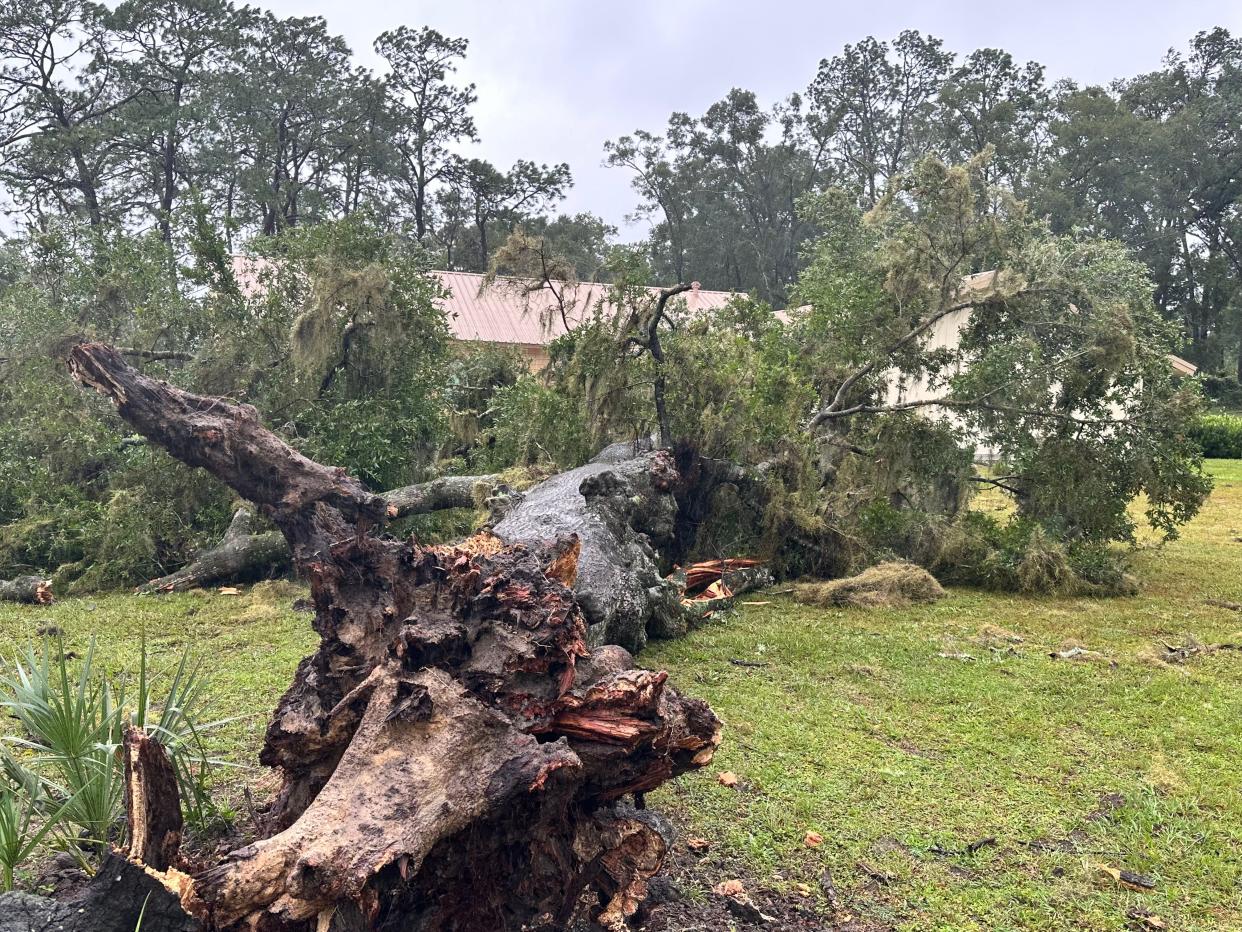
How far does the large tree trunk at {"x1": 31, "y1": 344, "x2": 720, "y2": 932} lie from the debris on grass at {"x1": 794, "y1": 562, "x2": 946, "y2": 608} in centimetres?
441

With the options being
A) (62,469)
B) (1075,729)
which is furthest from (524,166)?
(1075,729)

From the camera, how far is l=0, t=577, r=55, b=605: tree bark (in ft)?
23.8

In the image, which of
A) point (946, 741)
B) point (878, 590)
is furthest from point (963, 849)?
point (878, 590)

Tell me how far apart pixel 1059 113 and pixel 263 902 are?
43.4 meters

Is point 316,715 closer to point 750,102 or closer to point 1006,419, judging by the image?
point 1006,419

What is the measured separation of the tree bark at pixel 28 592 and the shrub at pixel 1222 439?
2320 centimetres

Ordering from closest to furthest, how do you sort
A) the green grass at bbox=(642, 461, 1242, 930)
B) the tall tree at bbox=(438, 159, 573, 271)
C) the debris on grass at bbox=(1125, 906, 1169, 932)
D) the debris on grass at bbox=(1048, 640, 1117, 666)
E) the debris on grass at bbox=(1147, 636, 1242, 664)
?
1. the debris on grass at bbox=(1125, 906, 1169, 932)
2. the green grass at bbox=(642, 461, 1242, 930)
3. the debris on grass at bbox=(1048, 640, 1117, 666)
4. the debris on grass at bbox=(1147, 636, 1242, 664)
5. the tall tree at bbox=(438, 159, 573, 271)

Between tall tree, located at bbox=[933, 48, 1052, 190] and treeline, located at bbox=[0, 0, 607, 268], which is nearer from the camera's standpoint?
treeline, located at bbox=[0, 0, 607, 268]

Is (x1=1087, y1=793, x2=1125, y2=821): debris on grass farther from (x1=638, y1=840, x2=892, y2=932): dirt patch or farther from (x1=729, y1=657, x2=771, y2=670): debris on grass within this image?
(x1=729, y1=657, x2=771, y2=670): debris on grass

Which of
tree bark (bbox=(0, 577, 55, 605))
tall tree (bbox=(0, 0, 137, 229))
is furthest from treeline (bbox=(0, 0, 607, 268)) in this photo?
tree bark (bbox=(0, 577, 55, 605))

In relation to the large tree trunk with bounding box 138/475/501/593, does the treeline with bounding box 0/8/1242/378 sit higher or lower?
higher

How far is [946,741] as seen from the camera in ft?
13.8

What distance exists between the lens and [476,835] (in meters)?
2.30

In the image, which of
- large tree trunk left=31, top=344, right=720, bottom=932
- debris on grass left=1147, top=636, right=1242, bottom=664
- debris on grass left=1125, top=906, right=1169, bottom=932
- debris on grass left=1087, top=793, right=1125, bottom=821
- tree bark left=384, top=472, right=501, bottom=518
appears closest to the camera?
large tree trunk left=31, top=344, right=720, bottom=932
